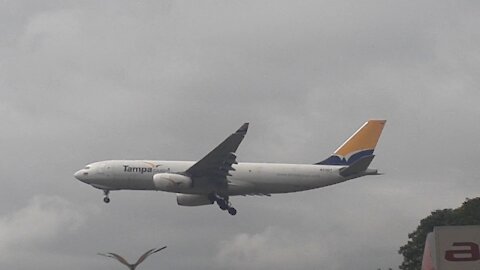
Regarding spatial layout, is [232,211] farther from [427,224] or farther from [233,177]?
[427,224]

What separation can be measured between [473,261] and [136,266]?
3964cm

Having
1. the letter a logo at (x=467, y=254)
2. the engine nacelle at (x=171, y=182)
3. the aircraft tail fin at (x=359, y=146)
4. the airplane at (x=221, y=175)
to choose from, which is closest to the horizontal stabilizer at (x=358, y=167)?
the airplane at (x=221, y=175)

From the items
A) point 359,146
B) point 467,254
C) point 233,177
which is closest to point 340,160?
point 359,146

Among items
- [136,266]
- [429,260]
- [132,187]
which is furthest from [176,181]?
[429,260]

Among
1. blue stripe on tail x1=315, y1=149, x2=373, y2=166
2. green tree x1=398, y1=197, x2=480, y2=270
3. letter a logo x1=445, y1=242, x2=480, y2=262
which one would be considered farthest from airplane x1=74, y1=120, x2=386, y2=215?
letter a logo x1=445, y1=242, x2=480, y2=262

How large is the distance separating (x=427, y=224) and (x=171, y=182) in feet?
92.3

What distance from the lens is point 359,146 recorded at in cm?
9862

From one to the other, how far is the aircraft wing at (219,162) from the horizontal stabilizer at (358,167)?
999 cm

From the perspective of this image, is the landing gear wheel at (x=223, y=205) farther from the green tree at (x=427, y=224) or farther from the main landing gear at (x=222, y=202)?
the green tree at (x=427, y=224)

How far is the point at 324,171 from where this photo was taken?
90000 millimetres

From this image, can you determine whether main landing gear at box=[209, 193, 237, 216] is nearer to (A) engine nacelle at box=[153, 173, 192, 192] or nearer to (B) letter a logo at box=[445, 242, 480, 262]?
(A) engine nacelle at box=[153, 173, 192, 192]

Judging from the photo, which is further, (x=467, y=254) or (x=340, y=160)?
(x=340, y=160)

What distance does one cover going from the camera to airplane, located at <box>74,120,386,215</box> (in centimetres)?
8750

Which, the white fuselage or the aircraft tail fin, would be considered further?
the aircraft tail fin
